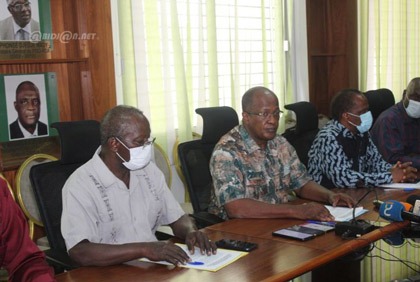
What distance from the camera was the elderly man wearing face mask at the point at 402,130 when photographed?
396 centimetres

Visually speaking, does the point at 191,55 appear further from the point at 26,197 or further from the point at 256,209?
the point at 256,209

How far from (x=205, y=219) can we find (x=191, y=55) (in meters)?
1.71

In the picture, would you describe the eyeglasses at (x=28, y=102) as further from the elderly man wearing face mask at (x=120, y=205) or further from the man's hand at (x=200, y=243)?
the man's hand at (x=200, y=243)

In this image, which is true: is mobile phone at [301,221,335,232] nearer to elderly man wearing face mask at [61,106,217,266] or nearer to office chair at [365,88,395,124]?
elderly man wearing face mask at [61,106,217,266]

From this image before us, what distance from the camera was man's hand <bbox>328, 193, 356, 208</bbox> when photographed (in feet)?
8.79

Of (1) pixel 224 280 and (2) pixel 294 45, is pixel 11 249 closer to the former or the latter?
(1) pixel 224 280

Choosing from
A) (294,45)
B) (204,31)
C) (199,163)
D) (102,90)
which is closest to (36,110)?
(102,90)

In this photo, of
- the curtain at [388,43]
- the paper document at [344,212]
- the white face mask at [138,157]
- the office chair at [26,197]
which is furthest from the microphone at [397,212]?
the curtain at [388,43]

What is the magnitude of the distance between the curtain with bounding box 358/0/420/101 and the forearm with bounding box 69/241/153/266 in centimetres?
452

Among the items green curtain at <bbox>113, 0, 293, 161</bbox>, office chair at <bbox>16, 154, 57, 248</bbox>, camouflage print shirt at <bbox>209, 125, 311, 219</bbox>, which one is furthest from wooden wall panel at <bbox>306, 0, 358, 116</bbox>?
office chair at <bbox>16, 154, 57, 248</bbox>

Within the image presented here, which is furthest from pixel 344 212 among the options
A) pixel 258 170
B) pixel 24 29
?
pixel 24 29

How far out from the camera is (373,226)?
228cm

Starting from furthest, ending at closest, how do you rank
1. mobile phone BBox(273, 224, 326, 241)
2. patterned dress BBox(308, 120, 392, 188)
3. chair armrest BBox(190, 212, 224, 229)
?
patterned dress BBox(308, 120, 392, 188)
chair armrest BBox(190, 212, 224, 229)
mobile phone BBox(273, 224, 326, 241)

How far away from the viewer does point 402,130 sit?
4078 mm
